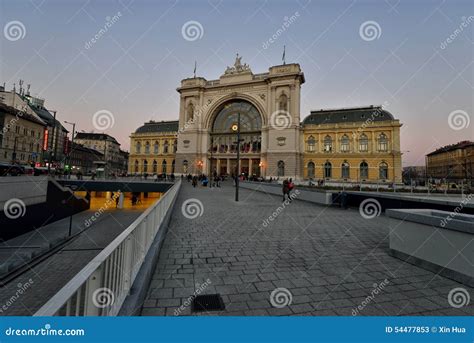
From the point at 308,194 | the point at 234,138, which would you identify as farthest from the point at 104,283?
the point at 234,138

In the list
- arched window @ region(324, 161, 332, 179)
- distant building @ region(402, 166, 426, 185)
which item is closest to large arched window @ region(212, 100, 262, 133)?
arched window @ region(324, 161, 332, 179)

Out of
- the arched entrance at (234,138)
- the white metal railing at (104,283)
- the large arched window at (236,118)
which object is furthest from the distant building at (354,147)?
the white metal railing at (104,283)

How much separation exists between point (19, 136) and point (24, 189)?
Result: 43.1m

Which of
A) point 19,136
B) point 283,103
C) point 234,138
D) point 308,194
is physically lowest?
point 308,194

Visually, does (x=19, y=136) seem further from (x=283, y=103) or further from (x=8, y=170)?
(x=283, y=103)

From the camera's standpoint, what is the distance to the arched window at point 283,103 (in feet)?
148

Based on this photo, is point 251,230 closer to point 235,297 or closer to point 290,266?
point 290,266

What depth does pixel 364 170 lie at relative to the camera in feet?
152

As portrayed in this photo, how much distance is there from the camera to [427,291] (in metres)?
3.56

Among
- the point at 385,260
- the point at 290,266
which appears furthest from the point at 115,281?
the point at 385,260

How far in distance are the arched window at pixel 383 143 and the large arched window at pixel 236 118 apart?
1001 inches

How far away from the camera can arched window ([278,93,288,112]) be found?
45.2m

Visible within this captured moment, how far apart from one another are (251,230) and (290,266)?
10.0 feet

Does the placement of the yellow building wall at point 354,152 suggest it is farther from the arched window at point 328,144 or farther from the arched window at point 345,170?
the arched window at point 328,144
